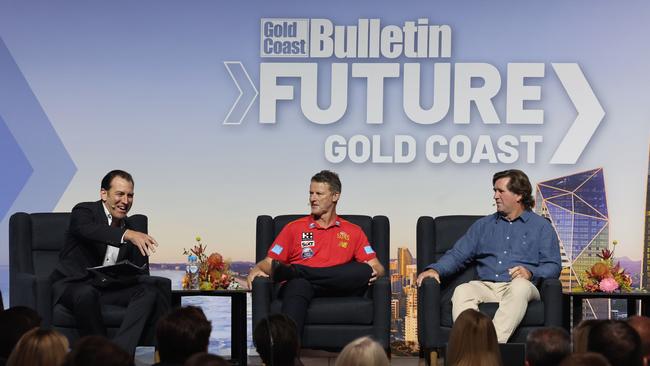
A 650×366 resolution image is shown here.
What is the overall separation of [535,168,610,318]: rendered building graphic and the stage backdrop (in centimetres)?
1

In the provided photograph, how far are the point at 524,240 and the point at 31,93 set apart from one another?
3.41 meters

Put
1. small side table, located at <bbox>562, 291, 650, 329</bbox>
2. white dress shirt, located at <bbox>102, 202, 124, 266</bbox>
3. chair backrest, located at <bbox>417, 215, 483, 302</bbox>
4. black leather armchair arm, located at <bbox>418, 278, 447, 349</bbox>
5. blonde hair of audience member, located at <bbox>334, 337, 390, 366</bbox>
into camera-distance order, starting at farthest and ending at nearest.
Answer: chair backrest, located at <bbox>417, 215, 483, 302</bbox> < small side table, located at <bbox>562, 291, 650, 329</bbox> < white dress shirt, located at <bbox>102, 202, 124, 266</bbox> < black leather armchair arm, located at <bbox>418, 278, 447, 349</bbox> < blonde hair of audience member, located at <bbox>334, 337, 390, 366</bbox>

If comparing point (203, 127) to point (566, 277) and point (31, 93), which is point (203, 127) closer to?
point (31, 93)

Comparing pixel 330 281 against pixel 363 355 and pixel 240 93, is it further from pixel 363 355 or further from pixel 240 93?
pixel 363 355

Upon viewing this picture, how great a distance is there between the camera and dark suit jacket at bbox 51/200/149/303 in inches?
228

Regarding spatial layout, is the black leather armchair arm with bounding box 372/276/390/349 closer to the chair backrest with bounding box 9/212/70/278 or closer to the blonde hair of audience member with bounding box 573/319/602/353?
the chair backrest with bounding box 9/212/70/278

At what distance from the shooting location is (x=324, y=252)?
20.4 feet

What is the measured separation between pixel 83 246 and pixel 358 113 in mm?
2077

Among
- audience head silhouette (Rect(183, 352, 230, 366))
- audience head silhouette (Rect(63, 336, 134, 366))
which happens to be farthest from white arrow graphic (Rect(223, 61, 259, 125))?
audience head silhouette (Rect(183, 352, 230, 366))

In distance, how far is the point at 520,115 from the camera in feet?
23.2

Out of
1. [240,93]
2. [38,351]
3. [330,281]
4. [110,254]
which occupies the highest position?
[240,93]

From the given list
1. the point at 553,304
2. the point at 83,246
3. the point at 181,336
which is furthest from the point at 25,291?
the point at 553,304

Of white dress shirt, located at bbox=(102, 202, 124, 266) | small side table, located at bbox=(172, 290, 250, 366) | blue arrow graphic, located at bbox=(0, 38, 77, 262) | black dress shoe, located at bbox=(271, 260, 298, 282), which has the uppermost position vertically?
blue arrow graphic, located at bbox=(0, 38, 77, 262)

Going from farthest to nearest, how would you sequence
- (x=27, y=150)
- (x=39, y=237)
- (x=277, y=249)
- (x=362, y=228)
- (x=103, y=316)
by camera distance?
(x=27, y=150) → (x=362, y=228) → (x=39, y=237) → (x=277, y=249) → (x=103, y=316)
